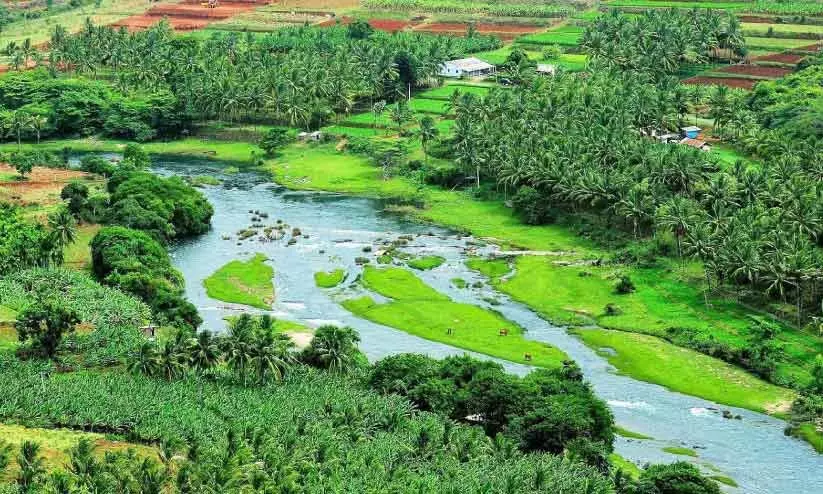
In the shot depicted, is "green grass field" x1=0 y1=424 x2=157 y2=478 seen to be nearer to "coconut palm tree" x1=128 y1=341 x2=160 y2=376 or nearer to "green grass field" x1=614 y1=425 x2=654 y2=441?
"coconut palm tree" x1=128 y1=341 x2=160 y2=376

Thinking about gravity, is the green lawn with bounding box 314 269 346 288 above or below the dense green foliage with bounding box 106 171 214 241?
below

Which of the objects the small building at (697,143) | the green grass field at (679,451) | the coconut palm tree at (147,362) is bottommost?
the green grass field at (679,451)

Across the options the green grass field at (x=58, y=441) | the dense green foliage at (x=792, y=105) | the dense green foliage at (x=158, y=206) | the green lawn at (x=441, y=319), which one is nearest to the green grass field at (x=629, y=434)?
the green lawn at (x=441, y=319)

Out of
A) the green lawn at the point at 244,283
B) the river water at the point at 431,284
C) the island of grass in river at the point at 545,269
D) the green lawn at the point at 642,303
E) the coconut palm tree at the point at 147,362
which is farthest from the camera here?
the green lawn at the point at 244,283

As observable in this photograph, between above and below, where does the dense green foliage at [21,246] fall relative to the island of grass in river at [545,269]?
above

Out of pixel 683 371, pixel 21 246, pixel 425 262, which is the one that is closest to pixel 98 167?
pixel 21 246

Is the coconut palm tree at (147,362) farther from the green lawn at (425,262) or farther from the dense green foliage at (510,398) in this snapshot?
the green lawn at (425,262)

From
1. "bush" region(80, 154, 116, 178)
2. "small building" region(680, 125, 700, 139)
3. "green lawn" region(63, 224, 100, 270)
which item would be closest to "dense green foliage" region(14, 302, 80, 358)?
"green lawn" region(63, 224, 100, 270)

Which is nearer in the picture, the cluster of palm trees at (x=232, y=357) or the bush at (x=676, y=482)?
the bush at (x=676, y=482)
